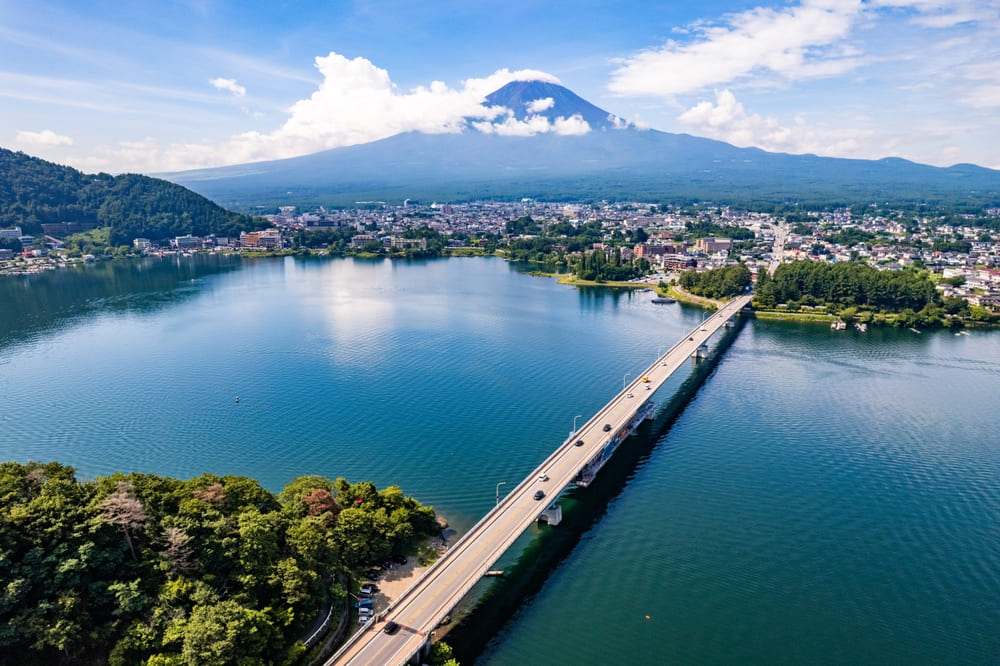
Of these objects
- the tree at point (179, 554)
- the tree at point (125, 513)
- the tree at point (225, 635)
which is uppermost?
the tree at point (125, 513)

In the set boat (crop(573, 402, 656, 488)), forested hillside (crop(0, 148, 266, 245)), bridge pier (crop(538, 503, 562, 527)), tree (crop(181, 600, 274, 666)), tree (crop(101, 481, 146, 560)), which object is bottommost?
bridge pier (crop(538, 503, 562, 527))

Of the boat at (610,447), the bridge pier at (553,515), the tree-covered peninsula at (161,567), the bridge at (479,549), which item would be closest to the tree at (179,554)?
the tree-covered peninsula at (161,567)

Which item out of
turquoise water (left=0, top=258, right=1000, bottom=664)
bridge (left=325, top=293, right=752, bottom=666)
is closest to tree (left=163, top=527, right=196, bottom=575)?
bridge (left=325, top=293, right=752, bottom=666)

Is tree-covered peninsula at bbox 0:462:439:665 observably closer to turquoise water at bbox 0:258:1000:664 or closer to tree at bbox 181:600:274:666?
tree at bbox 181:600:274:666

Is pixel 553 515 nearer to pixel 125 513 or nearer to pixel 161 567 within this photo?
pixel 161 567

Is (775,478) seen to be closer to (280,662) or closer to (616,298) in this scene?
(280,662)

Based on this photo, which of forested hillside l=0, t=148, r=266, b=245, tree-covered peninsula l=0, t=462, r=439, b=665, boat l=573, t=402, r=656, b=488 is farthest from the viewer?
forested hillside l=0, t=148, r=266, b=245

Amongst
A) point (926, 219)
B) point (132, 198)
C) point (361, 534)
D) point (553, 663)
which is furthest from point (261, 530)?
point (926, 219)

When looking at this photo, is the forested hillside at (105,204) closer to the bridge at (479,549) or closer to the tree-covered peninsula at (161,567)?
the tree-covered peninsula at (161,567)
